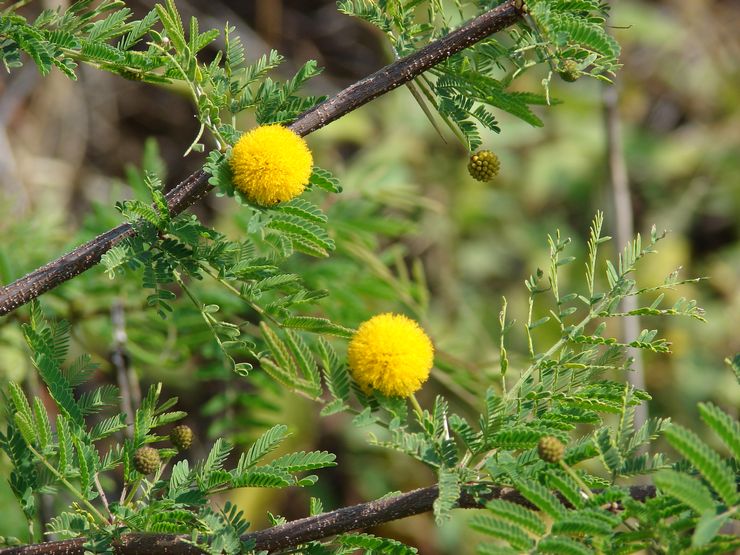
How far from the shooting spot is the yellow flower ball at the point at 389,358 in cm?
164

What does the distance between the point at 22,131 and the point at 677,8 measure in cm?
489

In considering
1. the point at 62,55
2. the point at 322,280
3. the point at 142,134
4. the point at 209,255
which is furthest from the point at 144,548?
the point at 142,134

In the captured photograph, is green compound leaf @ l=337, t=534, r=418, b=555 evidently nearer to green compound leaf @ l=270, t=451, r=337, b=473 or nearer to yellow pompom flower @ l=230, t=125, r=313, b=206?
green compound leaf @ l=270, t=451, r=337, b=473

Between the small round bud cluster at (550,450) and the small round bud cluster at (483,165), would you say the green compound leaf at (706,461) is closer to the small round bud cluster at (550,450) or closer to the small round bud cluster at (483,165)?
the small round bud cluster at (550,450)

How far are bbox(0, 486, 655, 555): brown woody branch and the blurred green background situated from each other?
2303 mm

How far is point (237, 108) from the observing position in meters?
1.68

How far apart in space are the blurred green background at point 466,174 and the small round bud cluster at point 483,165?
1.89m

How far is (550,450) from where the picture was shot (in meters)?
1.39

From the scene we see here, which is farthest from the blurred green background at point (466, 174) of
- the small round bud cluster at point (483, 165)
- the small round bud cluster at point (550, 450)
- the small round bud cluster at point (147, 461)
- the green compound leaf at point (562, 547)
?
the green compound leaf at point (562, 547)

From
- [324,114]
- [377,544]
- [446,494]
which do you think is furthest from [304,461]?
[324,114]

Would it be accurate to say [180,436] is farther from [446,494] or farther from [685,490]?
[685,490]

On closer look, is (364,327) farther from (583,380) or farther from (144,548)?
(144,548)

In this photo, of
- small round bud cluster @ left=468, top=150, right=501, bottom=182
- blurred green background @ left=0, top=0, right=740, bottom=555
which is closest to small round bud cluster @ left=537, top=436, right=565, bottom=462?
small round bud cluster @ left=468, top=150, right=501, bottom=182

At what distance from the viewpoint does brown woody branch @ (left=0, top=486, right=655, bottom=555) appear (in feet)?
4.92
